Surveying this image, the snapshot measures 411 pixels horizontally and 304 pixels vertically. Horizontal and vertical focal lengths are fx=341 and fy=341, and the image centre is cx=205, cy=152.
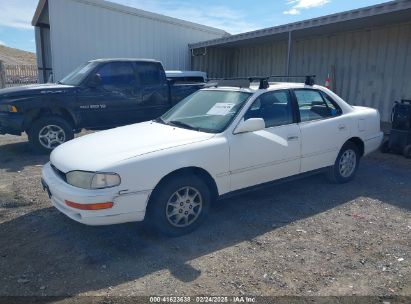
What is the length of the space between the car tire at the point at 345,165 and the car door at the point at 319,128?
170 millimetres

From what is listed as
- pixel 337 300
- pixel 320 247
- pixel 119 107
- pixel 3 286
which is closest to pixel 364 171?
pixel 320 247

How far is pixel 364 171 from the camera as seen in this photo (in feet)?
20.4

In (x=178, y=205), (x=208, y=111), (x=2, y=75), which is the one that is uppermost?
(x=2, y=75)

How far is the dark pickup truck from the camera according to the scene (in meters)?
6.80

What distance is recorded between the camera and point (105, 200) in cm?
311

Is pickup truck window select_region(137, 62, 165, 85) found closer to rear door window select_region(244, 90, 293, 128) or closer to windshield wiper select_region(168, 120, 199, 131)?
windshield wiper select_region(168, 120, 199, 131)

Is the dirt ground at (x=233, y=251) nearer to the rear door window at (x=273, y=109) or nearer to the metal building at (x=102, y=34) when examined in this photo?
the rear door window at (x=273, y=109)

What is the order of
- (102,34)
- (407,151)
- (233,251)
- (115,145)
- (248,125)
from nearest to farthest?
(233,251) < (115,145) < (248,125) < (407,151) < (102,34)

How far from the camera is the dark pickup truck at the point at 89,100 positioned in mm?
6797

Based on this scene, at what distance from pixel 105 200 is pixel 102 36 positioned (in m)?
10.4

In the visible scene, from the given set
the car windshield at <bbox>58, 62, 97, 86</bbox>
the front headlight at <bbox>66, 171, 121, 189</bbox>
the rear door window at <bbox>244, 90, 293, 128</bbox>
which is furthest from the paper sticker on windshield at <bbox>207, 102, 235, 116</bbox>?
the car windshield at <bbox>58, 62, 97, 86</bbox>

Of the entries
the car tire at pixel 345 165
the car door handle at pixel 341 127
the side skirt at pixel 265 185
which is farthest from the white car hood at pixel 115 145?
the car tire at pixel 345 165

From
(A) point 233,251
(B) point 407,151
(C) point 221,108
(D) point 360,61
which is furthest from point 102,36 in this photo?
(A) point 233,251

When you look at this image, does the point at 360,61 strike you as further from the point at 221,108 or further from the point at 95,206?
the point at 95,206
